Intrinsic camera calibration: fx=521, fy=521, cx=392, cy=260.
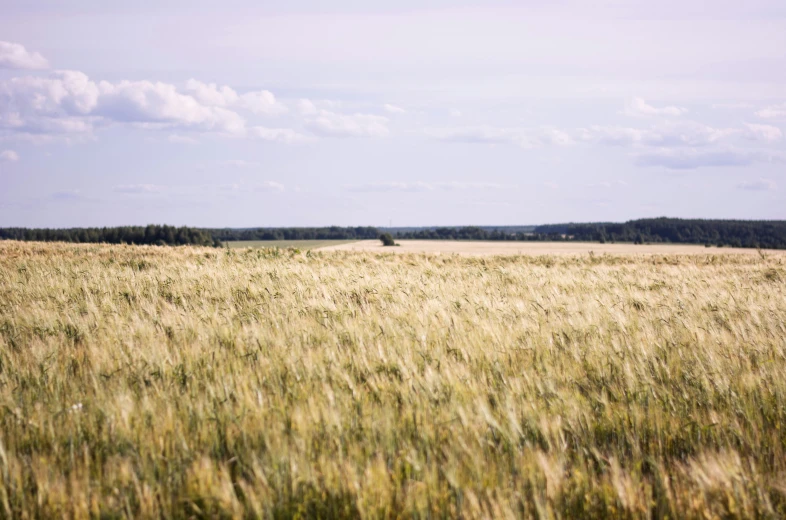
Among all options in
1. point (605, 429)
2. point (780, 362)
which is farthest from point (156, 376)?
point (780, 362)

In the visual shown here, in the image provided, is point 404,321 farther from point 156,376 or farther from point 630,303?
point 630,303

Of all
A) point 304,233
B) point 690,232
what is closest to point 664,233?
point 690,232

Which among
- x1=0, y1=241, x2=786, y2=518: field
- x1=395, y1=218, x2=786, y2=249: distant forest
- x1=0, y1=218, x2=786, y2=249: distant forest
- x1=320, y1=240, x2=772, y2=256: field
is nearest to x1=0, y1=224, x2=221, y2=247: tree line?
x1=0, y1=218, x2=786, y2=249: distant forest

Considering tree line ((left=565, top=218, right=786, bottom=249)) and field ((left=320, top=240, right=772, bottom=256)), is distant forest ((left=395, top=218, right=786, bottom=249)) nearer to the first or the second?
tree line ((left=565, top=218, right=786, bottom=249))

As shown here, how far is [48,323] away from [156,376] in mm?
2840

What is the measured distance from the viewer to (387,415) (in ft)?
10.9

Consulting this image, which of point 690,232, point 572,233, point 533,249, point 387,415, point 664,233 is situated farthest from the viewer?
point 572,233

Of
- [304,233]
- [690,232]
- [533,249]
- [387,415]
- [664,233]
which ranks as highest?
[304,233]

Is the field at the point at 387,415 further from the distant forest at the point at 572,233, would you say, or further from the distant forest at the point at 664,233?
the distant forest at the point at 664,233

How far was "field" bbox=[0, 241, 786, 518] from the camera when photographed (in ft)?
8.71

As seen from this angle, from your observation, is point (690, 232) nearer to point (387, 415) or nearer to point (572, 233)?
point (572, 233)

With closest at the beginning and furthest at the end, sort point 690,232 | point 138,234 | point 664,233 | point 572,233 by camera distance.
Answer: point 138,234 < point 690,232 < point 664,233 < point 572,233

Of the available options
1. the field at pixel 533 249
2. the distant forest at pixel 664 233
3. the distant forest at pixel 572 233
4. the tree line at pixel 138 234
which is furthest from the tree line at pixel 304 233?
the field at pixel 533 249

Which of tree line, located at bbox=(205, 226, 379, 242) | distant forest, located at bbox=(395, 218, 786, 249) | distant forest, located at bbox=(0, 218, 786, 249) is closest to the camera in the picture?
distant forest, located at bbox=(0, 218, 786, 249)
